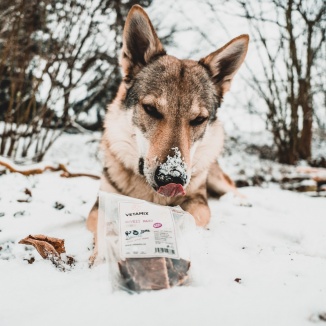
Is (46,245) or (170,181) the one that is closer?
(46,245)

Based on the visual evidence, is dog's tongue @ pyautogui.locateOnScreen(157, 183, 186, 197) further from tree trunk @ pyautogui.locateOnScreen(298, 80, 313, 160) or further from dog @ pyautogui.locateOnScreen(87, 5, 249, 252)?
tree trunk @ pyautogui.locateOnScreen(298, 80, 313, 160)

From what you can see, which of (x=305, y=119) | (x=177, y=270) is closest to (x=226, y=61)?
(x=177, y=270)

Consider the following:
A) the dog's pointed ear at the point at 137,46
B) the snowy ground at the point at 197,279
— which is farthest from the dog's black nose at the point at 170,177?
the dog's pointed ear at the point at 137,46

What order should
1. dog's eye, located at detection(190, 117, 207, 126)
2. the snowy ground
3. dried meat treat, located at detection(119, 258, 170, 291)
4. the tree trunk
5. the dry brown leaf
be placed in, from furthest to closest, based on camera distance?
the tree trunk
dog's eye, located at detection(190, 117, 207, 126)
the dry brown leaf
dried meat treat, located at detection(119, 258, 170, 291)
the snowy ground

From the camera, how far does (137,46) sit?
8.56 feet

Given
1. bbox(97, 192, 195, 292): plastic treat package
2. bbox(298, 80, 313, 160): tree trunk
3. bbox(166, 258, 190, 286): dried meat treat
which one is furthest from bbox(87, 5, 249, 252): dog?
bbox(298, 80, 313, 160): tree trunk

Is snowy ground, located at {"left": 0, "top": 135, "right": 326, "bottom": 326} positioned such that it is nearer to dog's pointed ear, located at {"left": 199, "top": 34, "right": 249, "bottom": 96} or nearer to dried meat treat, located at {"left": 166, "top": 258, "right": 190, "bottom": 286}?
dried meat treat, located at {"left": 166, "top": 258, "right": 190, "bottom": 286}

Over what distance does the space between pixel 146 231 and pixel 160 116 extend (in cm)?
103

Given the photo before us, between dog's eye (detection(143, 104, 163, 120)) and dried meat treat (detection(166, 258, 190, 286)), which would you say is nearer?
dried meat treat (detection(166, 258, 190, 286))

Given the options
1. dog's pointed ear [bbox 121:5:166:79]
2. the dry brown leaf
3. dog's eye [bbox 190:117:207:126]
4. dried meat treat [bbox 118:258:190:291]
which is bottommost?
the dry brown leaf

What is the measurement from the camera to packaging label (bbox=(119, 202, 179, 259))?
131 centimetres

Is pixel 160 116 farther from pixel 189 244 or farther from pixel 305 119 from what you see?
pixel 305 119

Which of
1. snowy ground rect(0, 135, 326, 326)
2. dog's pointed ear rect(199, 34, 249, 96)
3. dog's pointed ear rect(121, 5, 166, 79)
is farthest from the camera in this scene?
dog's pointed ear rect(199, 34, 249, 96)

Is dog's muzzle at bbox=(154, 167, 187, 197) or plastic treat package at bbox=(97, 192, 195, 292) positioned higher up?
dog's muzzle at bbox=(154, 167, 187, 197)
